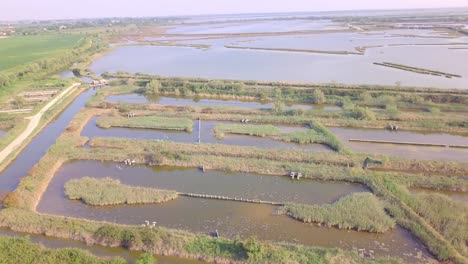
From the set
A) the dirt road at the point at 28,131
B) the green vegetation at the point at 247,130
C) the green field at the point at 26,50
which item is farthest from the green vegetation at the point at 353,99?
the green field at the point at 26,50

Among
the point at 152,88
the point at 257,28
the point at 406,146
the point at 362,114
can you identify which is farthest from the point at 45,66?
the point at 257,28

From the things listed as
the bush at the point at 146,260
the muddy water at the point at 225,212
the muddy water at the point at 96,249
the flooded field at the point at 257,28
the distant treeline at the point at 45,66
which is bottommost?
the muddy water at the point at 96,249

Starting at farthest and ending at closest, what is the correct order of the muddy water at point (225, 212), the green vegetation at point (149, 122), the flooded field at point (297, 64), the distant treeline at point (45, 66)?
1. the distant treeline at point (45, 66)
2. the flooded field at point (297, 64)
3. the green vegetation at point (149, 122)
4. the muddy water at point (225, 212)

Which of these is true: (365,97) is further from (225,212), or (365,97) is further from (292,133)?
(225,212)

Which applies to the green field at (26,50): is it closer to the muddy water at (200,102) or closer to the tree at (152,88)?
the muddy water at (200,102)

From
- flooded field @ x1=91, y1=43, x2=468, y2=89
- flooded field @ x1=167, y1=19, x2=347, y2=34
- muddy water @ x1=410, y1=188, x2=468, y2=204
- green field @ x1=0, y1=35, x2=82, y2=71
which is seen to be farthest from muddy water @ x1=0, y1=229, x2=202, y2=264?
flooded field @ x1=167, y1=19, x2=347, y2=34

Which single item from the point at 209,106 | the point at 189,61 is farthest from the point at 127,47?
the point at 209,106

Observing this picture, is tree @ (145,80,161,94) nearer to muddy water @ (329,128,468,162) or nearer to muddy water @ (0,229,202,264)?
muddy water @ (329,128,468,162)
